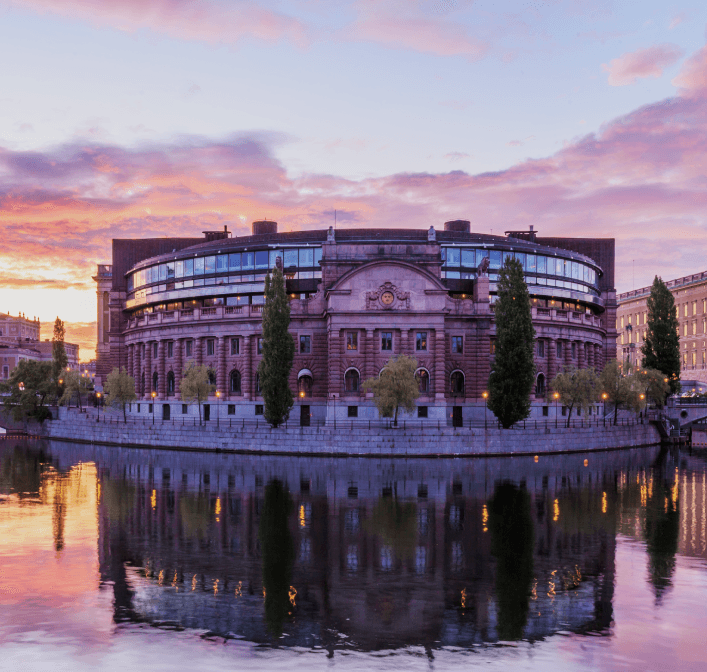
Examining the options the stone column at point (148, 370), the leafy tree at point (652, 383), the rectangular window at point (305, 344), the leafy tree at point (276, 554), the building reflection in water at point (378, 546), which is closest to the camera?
the building reflection in water at point (378, 546)

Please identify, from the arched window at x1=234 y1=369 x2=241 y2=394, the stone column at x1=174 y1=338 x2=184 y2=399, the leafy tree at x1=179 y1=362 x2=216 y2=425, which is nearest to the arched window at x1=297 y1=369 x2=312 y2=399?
the arched window at x1=234 y1=369 x2=241 y2=394

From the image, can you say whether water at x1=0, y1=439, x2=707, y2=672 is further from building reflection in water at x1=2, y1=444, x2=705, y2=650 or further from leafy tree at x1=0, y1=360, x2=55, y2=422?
leafy tree at x1=0, y1=360, x2=55, y2=422

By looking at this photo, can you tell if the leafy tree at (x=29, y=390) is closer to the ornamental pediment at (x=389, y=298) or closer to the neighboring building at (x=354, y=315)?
the neighboring building at (x=354, y=315)

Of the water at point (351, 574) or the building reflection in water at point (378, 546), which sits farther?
the building reflection in water at point (378, 546)

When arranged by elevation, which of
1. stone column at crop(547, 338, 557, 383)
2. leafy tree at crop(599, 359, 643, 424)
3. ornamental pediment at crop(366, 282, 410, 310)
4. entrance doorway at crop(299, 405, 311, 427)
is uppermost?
ornamental pediment at crop(366, 282, 410, 310)

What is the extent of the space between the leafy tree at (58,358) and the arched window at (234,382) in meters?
31.7

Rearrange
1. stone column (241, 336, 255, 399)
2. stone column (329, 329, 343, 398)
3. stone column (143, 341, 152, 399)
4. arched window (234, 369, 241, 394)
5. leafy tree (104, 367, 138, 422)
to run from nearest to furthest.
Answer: stone column (329, 329, 343, 398), stone column (241, 336, 255, 399), arched window (234, 369, 241, 394), leafy tree (104, 367, 138, 422), stone column (143, 341, 152, 399)

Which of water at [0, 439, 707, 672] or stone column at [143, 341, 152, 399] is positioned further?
stone column at [143, 341, 152, 399]

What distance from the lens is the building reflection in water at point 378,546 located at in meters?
21.9

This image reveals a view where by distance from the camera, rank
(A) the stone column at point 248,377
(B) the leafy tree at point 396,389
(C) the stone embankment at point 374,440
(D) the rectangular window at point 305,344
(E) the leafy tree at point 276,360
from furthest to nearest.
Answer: (A) the stone column at point 248,377 < (D) the rectangular window at point 305,344 < (E) the leafy tree at point 276,360 < (B) the leafy tree at point 396,389 < (C) the stone embankment at point 374,440

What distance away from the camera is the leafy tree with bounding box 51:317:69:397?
108181 millimetres

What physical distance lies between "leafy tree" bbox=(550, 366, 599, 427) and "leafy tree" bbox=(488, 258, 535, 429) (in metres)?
8.66

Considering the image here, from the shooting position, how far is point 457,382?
8338 centimetres

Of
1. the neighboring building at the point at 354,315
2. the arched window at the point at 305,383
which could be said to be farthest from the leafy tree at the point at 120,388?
the arched window at the point at 305,383
